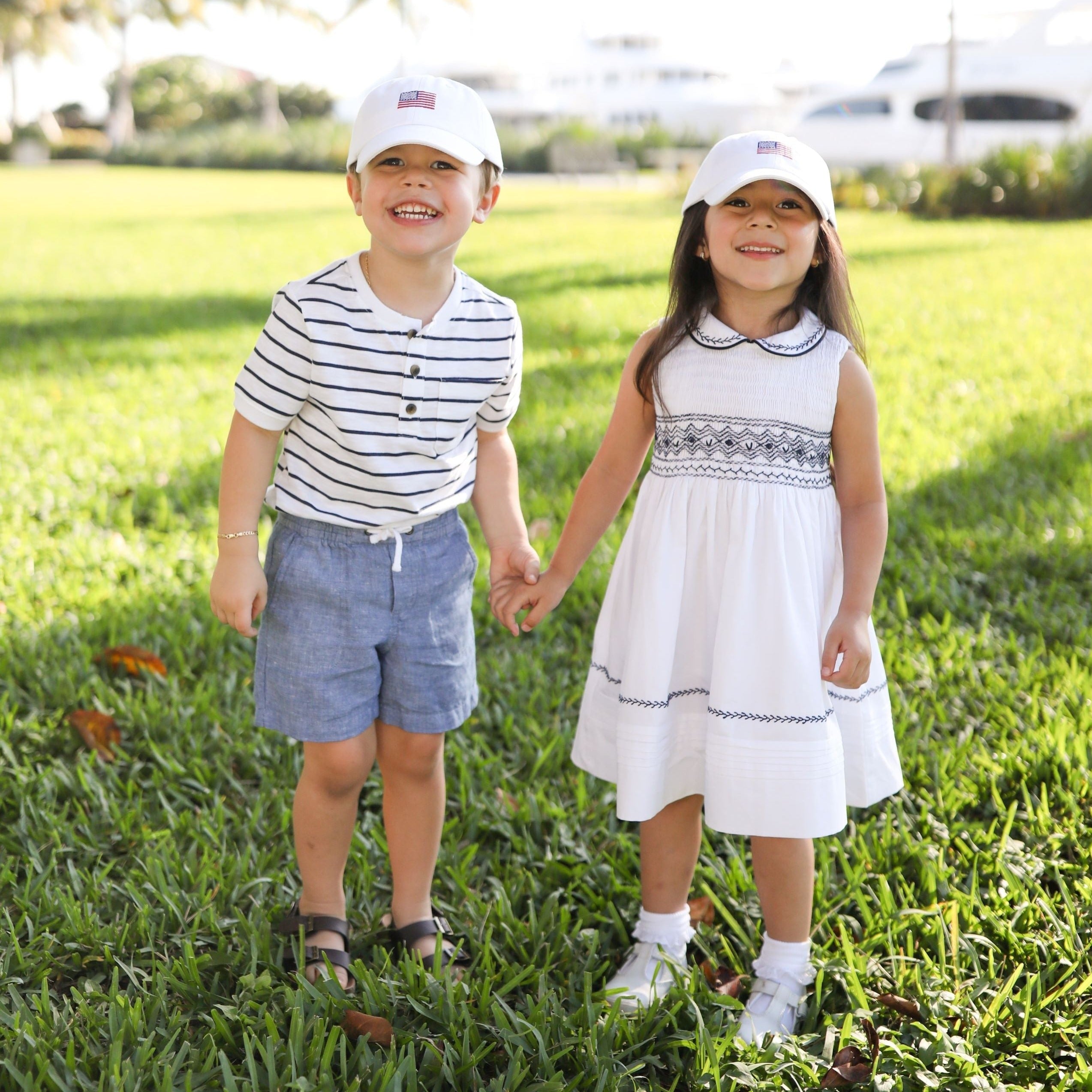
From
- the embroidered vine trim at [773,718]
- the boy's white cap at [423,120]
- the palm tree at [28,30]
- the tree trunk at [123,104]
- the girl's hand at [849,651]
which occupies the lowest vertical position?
the embroidered vine trim at [773,718]

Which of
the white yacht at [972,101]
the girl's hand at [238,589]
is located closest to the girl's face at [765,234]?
the girl's hand at [238,589]

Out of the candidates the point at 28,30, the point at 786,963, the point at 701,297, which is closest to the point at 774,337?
the point at 701,297

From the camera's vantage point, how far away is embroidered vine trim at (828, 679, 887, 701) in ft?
6.22

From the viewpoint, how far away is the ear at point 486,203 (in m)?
1.81

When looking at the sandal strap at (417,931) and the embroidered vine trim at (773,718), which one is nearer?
the embroidered vine trim at (773,718)

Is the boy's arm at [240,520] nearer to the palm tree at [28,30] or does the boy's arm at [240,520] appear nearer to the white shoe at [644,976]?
the white shoe at [644,976]

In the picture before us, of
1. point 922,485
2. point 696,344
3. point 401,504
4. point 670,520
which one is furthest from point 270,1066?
point 922,485

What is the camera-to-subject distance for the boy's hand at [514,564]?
6.52 ft

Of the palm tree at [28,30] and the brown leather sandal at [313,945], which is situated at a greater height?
the palm tree at [28,30]

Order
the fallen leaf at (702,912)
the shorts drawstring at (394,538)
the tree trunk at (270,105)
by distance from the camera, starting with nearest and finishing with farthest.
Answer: the shorts drawstring at (394,538), the fallen leaf at (702,912), the tree trunk at (270,105)

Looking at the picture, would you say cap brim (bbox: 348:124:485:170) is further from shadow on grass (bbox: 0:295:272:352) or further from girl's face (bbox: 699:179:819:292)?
shadow on grass (bbox: 0:295:272:352)

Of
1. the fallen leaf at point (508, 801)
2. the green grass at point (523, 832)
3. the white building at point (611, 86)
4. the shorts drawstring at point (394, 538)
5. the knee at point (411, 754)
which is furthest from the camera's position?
the white building at point (611, 86)

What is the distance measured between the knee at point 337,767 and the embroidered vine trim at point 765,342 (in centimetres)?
86

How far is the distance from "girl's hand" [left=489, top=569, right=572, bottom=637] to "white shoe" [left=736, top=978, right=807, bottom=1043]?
702mm
